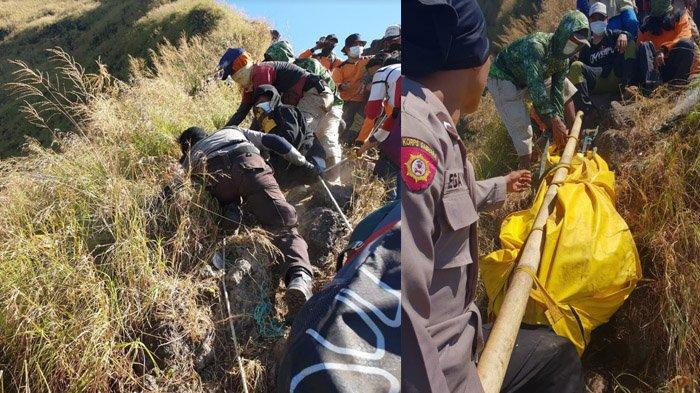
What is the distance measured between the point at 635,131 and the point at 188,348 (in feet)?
7.61

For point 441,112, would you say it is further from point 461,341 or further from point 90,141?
point 90,141

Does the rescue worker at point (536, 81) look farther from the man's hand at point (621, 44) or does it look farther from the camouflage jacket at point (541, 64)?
the man's hand at point (621, 44)

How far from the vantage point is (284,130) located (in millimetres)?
3209

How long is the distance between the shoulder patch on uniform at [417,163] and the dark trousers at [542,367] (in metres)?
0.77

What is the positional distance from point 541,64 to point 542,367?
5.01 feet

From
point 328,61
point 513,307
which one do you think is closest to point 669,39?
point 513,307

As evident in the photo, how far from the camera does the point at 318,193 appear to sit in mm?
3238

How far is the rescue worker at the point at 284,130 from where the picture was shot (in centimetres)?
323

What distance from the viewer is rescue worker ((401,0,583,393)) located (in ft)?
1.75

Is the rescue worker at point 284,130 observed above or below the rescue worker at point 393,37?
below

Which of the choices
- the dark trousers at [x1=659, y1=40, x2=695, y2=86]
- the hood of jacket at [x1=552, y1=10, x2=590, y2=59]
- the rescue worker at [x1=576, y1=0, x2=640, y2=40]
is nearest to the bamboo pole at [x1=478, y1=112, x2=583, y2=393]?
→ the hood of jacket at [x1=552, y1=10, x2=590, y2=59]

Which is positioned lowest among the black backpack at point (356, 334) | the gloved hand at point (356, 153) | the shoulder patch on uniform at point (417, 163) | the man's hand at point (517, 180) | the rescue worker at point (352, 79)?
the rescue worker at point (352, 79)

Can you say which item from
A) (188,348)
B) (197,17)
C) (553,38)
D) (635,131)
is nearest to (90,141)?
(188,348)

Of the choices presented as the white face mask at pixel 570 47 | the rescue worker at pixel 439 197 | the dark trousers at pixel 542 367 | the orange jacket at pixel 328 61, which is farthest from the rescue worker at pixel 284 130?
the orange jacket at pixel 328 61
